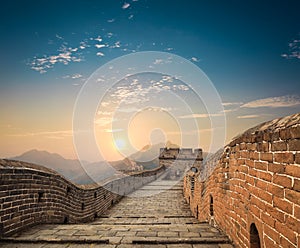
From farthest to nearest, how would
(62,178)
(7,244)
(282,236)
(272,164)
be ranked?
1. (62,178)
2. (7,244)
3. (272,164)
4. (282,236)

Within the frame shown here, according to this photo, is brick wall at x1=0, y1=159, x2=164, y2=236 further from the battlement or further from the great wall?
the battlement

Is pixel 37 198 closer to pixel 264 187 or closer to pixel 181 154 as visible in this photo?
pixel 264 187

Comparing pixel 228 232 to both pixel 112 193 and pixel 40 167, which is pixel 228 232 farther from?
pixel 112 193

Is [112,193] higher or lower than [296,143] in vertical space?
lower

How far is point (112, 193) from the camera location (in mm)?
12078

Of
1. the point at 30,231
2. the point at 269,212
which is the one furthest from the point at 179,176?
Result: the point at 269,212

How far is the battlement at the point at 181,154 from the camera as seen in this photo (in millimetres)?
32500

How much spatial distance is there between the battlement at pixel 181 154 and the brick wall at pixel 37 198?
23587mm

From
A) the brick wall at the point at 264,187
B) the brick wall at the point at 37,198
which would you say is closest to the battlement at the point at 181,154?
the brick wall at the point at 37,198

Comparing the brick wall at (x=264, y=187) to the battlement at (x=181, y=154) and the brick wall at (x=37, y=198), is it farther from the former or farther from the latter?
the battlement at (x=181, y=154)

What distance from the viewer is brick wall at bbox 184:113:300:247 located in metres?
2.13

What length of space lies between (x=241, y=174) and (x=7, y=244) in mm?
3618

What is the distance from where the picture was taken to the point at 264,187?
107 inches

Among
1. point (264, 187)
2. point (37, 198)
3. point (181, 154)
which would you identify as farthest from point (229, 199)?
point (181, 154)
